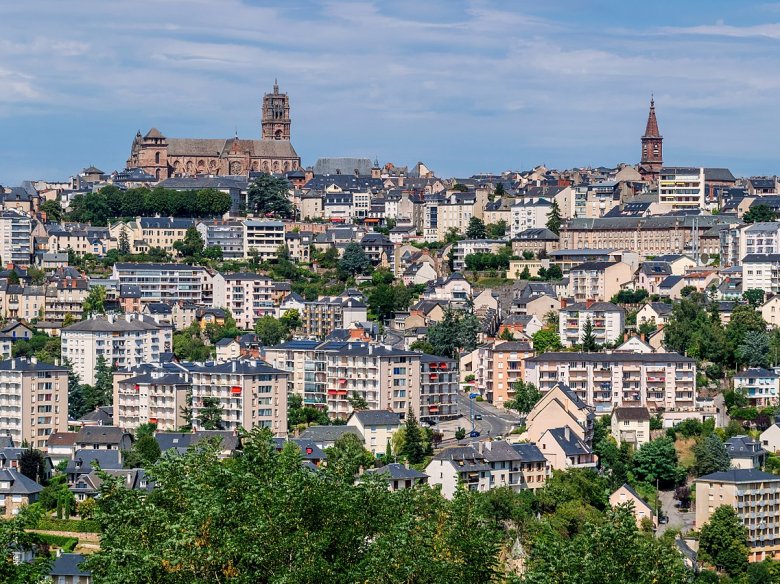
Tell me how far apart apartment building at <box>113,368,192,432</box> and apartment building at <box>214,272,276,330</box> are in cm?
1684

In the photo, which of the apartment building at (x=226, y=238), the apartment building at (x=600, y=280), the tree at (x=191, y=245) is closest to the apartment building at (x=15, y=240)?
the tree at (x=191, y=245)

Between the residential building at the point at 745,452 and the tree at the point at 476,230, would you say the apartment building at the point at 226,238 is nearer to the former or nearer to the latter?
the tree at the point at 476,230

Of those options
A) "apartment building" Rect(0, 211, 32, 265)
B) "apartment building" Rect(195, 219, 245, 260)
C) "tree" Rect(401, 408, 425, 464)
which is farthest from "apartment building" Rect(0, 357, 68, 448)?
"apartment building" Rect(195, 219, 245, 260)

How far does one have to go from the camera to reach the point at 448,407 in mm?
66438

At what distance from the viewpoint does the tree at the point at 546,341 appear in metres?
72.2

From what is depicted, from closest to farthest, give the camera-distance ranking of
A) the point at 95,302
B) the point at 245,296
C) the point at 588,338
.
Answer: the point at 588,338 < the point at 95,302 < the point at 245,296

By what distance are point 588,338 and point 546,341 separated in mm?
2725

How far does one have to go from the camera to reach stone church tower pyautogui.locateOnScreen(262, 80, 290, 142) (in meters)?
130

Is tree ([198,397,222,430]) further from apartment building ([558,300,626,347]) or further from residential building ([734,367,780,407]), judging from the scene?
residential building ([734,367,780,407])

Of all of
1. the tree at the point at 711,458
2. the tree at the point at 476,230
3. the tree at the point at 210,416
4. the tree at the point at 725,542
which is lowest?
the tree at the point at 725,542

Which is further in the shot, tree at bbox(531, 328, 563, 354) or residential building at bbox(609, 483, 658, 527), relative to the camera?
tree at bbox(531, 328, 563, 354)

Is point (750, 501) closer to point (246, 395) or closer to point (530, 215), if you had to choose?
point (246, 395)

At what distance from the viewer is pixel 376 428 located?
60.8m

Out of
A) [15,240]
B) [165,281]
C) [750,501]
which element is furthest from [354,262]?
[750,501]
